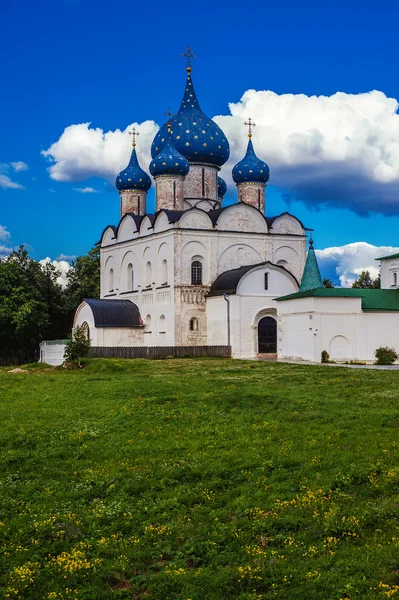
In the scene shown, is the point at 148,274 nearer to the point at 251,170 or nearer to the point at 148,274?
the point at 148,274

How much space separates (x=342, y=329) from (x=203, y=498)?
20.5 meters

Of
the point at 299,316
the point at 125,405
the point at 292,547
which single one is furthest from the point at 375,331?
the point at 292,547

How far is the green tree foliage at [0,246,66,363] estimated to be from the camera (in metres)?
40.4

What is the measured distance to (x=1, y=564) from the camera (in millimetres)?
7152

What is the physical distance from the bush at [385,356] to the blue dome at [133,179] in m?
19.9

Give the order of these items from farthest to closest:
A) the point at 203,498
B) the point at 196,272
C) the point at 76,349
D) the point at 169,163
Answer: the point at 169,163, the point at 196,272, the point at 76,349, the point at 203,498

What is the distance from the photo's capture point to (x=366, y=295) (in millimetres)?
29547

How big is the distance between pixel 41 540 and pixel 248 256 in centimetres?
3061

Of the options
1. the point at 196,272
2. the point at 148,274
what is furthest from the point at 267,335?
the point at 148,274

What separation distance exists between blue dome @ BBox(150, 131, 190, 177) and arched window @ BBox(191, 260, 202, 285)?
501 centimetres

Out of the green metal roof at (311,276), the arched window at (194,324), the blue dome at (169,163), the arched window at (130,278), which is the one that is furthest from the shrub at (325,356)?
the arched window at (130,278)

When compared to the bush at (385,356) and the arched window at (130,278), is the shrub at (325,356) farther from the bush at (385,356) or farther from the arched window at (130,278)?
the arched window at (130,278)

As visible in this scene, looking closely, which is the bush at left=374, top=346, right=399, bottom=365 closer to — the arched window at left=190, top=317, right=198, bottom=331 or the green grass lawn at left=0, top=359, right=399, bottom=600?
the arched window at left=190, top=317, right=198, bottom=331

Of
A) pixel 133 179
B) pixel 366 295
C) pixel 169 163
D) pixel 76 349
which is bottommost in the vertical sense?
pixel 76 349
